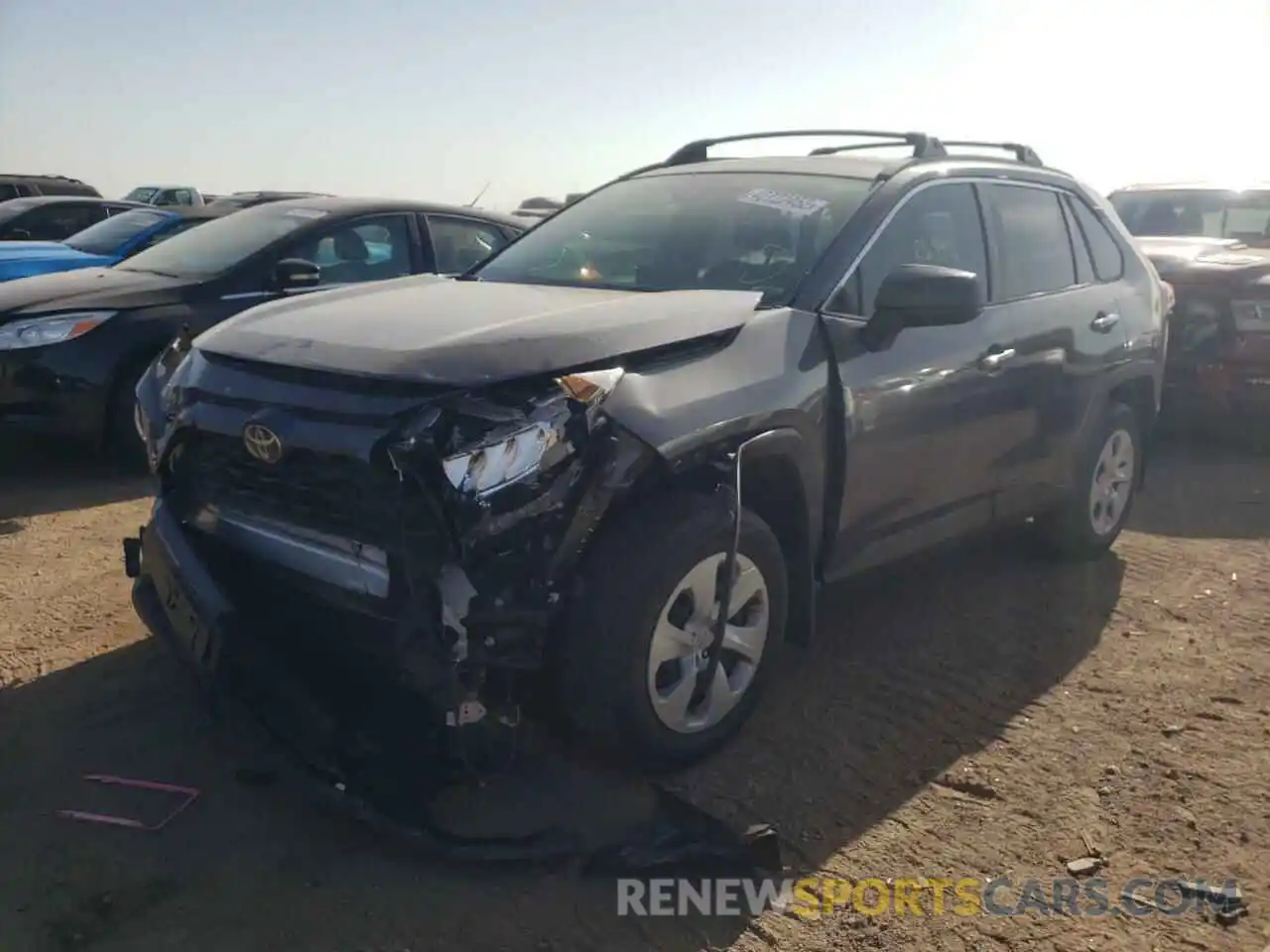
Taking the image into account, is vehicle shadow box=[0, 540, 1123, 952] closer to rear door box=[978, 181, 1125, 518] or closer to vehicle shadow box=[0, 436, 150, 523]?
rear door box=[978, 181, 1125, 518]

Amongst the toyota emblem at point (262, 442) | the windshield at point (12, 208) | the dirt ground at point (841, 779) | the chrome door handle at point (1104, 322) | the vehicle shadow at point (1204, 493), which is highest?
the windshield at point (12, 208)

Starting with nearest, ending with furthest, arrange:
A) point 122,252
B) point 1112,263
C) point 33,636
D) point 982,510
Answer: point 33,636, point 982,510, point 1112,263, point 122,252

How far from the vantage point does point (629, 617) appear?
3.05 m

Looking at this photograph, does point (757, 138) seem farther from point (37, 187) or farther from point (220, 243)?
point (37, 187)

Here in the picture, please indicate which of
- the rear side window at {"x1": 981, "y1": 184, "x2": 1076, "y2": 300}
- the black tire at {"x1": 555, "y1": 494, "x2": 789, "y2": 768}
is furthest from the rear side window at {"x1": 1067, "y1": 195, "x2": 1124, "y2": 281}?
the black tire at {"x1": 555, "y1": 494, "x2": 789, "y2": 768}

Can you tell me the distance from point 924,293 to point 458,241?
444cm

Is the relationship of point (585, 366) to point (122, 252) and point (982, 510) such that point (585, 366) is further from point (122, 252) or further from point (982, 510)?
point (122, 252)

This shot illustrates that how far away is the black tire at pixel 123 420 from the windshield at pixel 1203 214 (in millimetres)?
7754

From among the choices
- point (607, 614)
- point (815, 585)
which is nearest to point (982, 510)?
point (815, 585)

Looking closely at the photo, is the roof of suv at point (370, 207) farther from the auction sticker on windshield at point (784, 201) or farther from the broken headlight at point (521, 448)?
the broken headlight at point (521, 448)

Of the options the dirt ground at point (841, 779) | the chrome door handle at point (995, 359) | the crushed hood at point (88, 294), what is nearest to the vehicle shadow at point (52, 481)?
the dirt ground at point (841, 779)

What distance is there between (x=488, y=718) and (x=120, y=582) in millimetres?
2551

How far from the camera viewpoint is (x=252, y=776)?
10.6 ft

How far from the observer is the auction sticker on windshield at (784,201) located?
4172 mm
